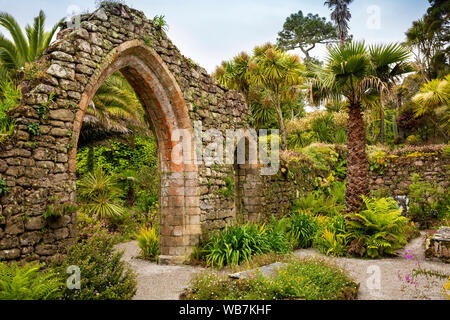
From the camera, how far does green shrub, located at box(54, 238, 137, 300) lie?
3902 mm

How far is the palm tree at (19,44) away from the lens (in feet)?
34.8

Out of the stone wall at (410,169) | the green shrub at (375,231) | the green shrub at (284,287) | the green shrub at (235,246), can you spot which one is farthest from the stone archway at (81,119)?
the stone wall at (410,169)

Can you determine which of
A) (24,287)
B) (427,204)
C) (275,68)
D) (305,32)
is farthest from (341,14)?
(24,287)

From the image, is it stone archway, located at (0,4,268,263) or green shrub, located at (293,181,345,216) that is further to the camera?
green shrub, located at (293,181,345,216)

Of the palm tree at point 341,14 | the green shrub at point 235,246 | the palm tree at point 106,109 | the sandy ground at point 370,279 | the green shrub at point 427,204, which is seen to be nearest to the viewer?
the sandy ground at point 370,279

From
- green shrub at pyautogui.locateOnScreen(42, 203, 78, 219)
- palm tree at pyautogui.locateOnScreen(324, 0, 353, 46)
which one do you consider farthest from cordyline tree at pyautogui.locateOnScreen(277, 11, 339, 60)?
green shrub at pyautogui.locateOnScreen(42, 203, 78, 219)

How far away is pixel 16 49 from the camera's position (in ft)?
35.6

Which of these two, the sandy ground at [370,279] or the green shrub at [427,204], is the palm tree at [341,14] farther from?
the sandy ground at [370,279]

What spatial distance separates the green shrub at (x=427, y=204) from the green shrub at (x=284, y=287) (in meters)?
7.21

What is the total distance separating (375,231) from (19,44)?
11.9m

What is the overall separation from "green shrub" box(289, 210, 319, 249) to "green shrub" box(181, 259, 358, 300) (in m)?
3.37

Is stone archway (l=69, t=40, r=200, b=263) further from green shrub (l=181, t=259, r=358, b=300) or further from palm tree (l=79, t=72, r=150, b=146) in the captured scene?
palm tree (l=79, t=72, r=150, b=146)
